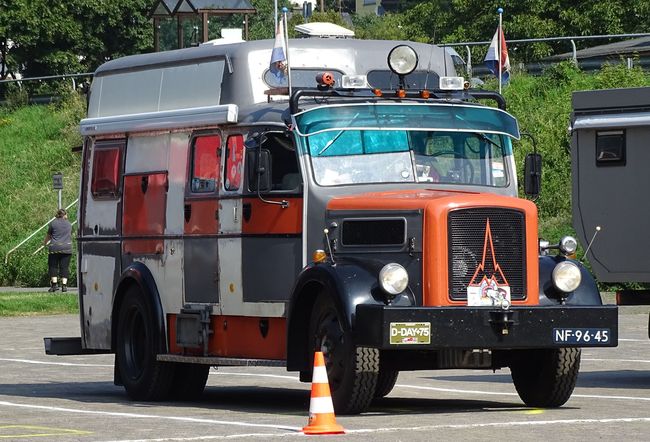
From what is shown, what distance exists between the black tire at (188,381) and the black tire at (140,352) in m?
0.13

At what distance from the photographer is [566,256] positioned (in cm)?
1514

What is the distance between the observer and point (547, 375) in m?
15.0

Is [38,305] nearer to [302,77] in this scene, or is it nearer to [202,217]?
[202,217]

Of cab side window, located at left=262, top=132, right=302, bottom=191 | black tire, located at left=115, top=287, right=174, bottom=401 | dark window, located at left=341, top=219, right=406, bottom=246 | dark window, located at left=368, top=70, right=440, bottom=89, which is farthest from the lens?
black tire, located at left=115, top=287, right=174, bottom=401

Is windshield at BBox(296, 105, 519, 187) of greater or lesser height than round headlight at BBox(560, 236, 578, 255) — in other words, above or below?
above

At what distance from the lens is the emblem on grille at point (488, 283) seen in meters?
14.3

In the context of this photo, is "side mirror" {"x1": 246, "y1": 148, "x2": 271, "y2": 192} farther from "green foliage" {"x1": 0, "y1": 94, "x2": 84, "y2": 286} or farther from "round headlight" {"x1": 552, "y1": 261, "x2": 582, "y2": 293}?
"green foliage" {"x1": 0, "y1": 94, "x2": 84, "y2": 286}

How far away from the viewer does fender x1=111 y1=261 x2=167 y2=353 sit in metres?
16.6

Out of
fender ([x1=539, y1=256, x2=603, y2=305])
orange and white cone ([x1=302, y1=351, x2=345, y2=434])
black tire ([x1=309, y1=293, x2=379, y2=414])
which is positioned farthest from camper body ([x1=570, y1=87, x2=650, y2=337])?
orange and white cone ([x1=302, y1=351, x2=345, y2=434])

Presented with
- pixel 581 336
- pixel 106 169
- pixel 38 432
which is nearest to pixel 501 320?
pixel 581 336

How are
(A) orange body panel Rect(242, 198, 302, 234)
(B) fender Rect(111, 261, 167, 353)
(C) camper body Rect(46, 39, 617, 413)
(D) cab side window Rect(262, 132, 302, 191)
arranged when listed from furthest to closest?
(B) fender Rect(111, 261, 167, 353)
(D) cab side window Rect(262, 132, 302, 191)
(A) orange body panel Rect(242, 198, 302, 234)
(C) camper body Rect(46, 39, 617, 413)

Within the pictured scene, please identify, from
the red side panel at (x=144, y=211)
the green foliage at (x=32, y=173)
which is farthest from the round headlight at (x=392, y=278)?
the green foliage at (x=32, y=173)

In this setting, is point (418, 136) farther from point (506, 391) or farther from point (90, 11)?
point (90, 11)

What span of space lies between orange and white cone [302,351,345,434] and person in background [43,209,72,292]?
85.8 feet
